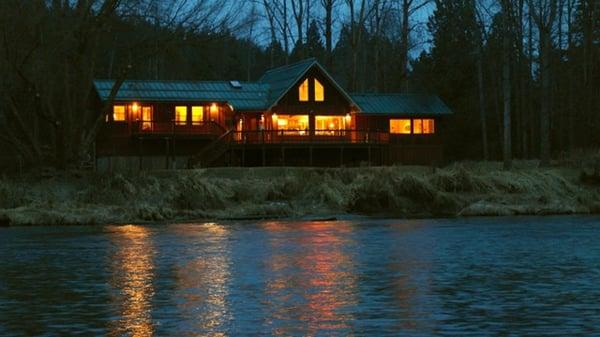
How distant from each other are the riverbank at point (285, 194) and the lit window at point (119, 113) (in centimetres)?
1383

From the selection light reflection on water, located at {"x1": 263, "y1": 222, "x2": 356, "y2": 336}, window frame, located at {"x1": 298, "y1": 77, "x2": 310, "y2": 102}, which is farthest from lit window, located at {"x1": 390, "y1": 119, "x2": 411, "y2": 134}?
light reflection on water, located at {"x1": 263, "y1": 222, "x2": 356, "y2": 336}

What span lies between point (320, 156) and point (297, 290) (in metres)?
44.1

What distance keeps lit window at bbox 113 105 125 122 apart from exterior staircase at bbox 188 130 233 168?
579cm

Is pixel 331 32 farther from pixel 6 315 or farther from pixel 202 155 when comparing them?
pixel 6 315

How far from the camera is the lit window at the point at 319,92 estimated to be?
2569 inches

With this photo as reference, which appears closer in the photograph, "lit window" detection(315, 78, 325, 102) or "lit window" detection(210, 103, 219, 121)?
"lit window" detection(210, 103, 219, 121)

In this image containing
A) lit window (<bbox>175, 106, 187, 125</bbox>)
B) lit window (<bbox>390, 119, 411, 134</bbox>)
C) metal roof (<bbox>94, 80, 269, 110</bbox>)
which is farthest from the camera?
lit window (<bbox>390, 119, 411, 134</bbox>)

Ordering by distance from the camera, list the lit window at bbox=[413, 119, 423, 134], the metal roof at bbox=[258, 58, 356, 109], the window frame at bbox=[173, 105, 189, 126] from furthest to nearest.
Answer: the lit window at bbox=[413, 119, 423, 134], the metal roof at bbox=[258, 58, 356, 109], the window frame at bbox=[173, 105, 189, 126]

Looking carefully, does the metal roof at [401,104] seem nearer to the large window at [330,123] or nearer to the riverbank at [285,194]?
the large window at [330,123]

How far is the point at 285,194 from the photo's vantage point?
48031 mm

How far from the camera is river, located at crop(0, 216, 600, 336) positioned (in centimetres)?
1562

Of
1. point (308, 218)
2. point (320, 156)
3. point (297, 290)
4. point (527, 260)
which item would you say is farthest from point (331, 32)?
point (297, 290)

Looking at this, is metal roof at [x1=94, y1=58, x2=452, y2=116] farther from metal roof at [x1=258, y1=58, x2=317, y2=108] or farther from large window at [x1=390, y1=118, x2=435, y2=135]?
large window at [x1=390, y1=118, x2=435, y2=135]

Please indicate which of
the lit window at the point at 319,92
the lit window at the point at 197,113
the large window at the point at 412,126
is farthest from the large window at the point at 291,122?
the large window at the point at 412,126
